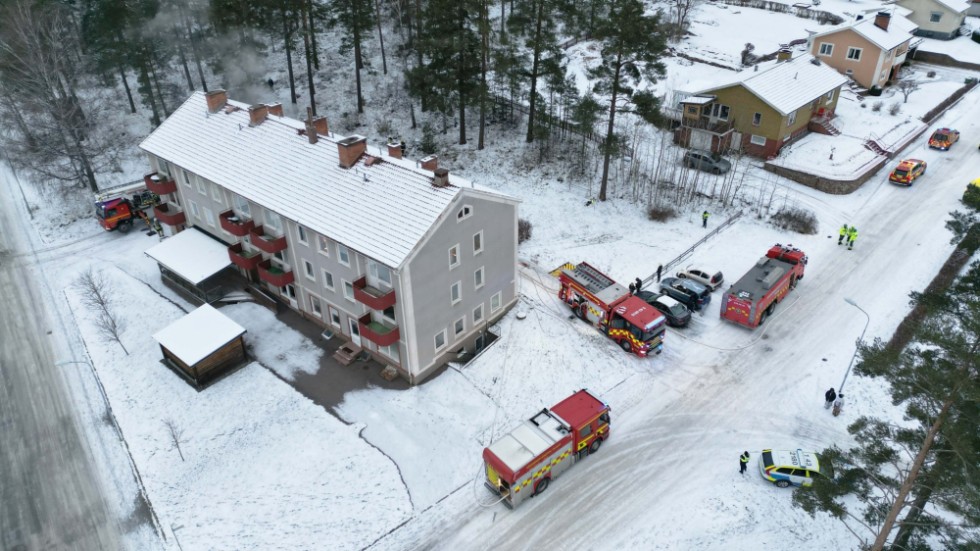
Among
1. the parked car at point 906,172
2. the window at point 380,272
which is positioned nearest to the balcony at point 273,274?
the window at point 380,272

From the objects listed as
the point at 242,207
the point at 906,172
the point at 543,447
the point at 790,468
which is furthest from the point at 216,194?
the point at 906,172

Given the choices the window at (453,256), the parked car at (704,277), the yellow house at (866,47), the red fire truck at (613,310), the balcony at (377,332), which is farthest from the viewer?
the yellow house at (866,47)

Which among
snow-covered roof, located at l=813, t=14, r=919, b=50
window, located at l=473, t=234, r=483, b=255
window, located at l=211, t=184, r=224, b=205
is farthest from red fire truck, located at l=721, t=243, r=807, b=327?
snow-covered roof, located at l=813, t=14, r=919, b=50

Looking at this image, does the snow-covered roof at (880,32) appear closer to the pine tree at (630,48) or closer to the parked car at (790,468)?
the pine tree at (630,48)

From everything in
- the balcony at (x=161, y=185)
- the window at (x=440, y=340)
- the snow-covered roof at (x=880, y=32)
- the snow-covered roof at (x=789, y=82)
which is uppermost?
the snow-covered roof at (x=880, y=32)

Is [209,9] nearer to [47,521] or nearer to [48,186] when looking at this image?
[48,186]

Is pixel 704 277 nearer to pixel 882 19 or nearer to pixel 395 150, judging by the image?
pixel 395 150

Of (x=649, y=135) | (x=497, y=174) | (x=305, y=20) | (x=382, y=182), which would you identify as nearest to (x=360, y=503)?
(x=382, y=182)
